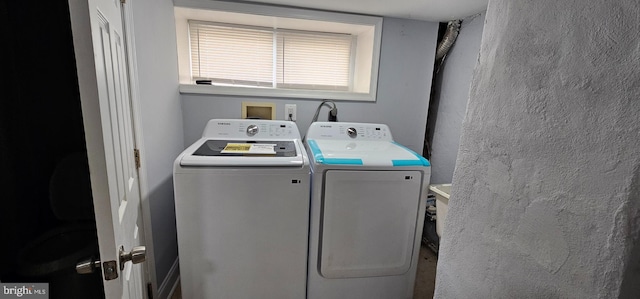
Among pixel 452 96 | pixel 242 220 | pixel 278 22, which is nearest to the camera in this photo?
pixel 242 220

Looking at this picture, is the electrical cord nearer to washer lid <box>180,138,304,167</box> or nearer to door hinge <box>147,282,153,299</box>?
washer lid <box>180,138,304,167</box>

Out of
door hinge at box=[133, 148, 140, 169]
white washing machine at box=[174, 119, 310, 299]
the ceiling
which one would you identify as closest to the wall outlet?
white washing machine at box=[174, 119, 310, 299]

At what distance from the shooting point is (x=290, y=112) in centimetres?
212

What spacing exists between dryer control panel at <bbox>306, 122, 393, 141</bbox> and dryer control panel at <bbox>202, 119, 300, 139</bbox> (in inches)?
5.8

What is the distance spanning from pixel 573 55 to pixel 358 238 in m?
1.27

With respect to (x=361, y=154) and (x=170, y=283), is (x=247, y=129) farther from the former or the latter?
(x=170, y=283)

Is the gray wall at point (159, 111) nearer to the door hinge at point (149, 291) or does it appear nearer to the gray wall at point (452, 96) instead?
the door hinge at point (149, 291)

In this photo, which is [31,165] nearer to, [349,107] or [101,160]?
[101,160]

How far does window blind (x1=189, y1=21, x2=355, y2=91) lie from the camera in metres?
2.16

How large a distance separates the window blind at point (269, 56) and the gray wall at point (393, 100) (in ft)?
0.96

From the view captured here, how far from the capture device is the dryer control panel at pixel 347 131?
76.2 inches

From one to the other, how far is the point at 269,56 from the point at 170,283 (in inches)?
69.4

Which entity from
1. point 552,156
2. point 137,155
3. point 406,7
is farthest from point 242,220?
point 406,7

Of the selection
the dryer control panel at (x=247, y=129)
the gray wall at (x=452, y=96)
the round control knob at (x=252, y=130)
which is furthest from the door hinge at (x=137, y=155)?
the gray wall at (x=452, y=96)
